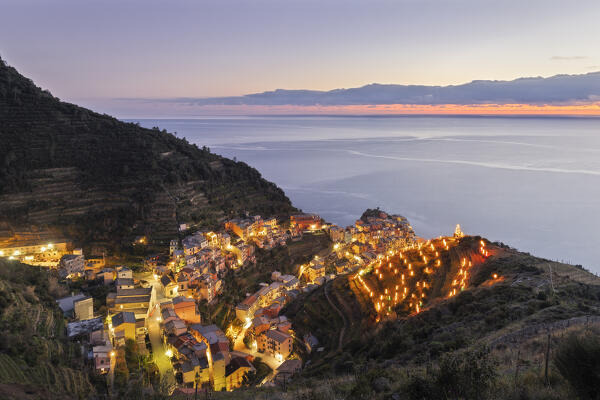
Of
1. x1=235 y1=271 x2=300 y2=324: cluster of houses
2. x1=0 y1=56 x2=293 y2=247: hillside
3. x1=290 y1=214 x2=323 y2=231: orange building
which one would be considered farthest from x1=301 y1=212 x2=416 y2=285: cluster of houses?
x1=0 y1=56 x2=293 y2=247: hillside

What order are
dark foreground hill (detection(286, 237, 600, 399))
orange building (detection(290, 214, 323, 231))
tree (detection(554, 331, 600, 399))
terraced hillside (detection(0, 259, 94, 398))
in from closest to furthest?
tree (detection(554, 331, 600, 399))
dark foreground hill (detection(286, 237, 600, 399))
terraced hillside (detection(0, 259, 94, 398))
orange building (detection(290, 214, 323, 231))

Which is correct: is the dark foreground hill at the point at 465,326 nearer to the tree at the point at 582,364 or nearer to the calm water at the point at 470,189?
the tree at the point at 582,364

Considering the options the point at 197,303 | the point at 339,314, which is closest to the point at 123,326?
the point at 197,303

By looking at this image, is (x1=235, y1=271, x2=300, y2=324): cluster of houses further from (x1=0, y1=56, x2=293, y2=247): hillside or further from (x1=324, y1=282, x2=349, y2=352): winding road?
(x1=0, y1=56, x2=293, y2=247): hillside

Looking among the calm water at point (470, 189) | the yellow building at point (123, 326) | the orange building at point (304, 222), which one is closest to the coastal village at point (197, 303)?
the yellow building at point (123, 326)

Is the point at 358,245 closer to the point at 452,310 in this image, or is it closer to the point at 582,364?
the point at 452,310

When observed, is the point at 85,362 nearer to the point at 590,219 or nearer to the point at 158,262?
the point at 158,262
